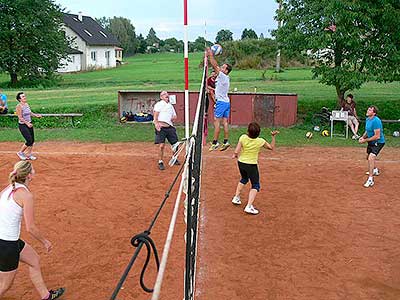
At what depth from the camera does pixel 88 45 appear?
5969 cm

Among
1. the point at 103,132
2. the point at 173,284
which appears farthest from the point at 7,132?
the point at 173,284

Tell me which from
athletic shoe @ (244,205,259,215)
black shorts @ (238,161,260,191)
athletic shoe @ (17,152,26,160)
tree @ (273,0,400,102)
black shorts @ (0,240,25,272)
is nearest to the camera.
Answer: black shorts @ (0,240,25,272)

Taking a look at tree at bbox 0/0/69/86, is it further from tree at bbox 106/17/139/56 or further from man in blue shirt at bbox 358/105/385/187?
tree at bbox 106/17/139/56

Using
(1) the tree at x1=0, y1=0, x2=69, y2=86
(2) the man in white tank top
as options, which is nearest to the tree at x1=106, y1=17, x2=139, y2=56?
(1) the tree at x1=0, y1=0, x2=69, y2=86

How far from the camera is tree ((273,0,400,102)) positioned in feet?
49.3

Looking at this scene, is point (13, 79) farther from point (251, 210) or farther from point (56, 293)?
point (56, 293)

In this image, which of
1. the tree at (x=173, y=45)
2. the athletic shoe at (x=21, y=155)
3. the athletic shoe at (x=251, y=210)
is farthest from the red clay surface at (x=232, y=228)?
the tree at (x=173, y=45)

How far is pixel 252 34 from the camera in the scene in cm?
7331

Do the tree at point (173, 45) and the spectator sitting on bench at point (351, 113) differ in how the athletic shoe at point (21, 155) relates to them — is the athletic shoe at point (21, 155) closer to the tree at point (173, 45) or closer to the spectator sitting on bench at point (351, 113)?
the spectator sitting on bench at point (351, 113)

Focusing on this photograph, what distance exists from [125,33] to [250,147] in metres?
92.2

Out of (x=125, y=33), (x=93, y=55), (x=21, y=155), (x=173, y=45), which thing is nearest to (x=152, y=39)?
(x=173, y=45)

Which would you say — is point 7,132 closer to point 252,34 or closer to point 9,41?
point 9,41

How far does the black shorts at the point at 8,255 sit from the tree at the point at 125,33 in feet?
299

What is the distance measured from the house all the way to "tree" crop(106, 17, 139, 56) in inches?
879
